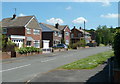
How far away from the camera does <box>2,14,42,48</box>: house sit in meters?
37.5

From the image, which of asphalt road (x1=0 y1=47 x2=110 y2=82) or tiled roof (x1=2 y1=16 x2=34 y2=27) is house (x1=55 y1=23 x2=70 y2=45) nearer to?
tiled roof (x1=2 y1=16 x2=34 y2=27)

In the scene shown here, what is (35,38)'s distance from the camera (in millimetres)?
42062

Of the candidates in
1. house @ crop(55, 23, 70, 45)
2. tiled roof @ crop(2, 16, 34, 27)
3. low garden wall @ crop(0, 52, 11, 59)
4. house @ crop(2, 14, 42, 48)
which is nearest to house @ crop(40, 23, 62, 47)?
house @ crop(55, 23, 70, 45)

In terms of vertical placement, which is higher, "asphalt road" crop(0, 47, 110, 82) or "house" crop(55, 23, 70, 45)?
"house" crop(55, 23, 70, 45)

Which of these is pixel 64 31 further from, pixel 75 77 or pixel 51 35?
pixel 75 77

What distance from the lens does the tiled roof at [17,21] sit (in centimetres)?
3884

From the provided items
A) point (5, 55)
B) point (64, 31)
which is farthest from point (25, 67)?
point (64, 31)

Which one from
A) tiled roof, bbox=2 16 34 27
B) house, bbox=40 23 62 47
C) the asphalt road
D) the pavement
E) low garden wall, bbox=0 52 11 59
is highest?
tiled roof, bbox=2 16 34 27

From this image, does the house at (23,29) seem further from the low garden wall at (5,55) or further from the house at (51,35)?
the low garden wall at (5,55)

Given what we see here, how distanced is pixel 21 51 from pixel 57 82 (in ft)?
58.0

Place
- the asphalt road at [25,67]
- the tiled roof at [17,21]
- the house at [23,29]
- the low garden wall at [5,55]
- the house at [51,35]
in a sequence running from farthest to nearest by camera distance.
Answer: the house at [51,35]
the tiled roof at [17,21]
the house at [23,29]
the low garden wall at [5,55]
the asphalt road at [25,67]

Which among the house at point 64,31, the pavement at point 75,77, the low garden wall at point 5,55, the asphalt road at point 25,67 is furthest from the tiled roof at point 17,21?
the pavement at point 75,77

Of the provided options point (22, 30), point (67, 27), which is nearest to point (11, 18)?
point (22, 30)

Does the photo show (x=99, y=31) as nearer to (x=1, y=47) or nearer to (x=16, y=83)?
(x=1, y=47)
